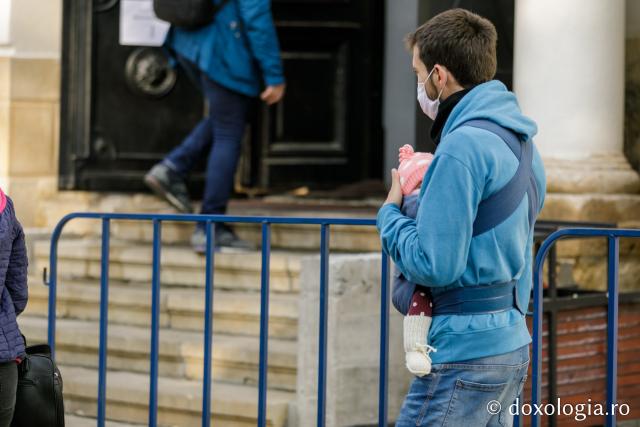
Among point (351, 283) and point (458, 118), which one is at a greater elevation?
point (458, 118)

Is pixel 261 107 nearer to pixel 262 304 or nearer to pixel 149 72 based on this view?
pixel 149 72

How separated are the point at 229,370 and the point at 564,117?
2.24m

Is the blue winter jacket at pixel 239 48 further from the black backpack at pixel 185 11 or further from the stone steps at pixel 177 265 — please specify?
the stone steps at pixel 177 265

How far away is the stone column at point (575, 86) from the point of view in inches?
255

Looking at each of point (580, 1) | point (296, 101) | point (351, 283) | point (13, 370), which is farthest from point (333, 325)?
point (296, 101)

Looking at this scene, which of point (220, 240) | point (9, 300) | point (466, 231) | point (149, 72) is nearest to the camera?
point (466, 231)

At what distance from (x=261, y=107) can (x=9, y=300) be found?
516 centimetres

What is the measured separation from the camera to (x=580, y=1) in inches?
255

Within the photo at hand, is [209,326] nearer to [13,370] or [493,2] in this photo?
[13,370]

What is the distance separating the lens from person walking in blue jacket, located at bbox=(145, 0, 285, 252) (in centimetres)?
670

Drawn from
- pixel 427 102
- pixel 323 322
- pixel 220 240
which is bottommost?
pixel 323 322

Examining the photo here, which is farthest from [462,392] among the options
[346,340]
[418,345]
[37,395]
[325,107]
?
[325,107]

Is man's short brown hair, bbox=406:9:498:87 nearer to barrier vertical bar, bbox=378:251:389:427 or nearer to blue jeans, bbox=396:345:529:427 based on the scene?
blue jeans, bbox=396:345:529:427

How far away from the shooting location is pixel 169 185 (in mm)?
7129
